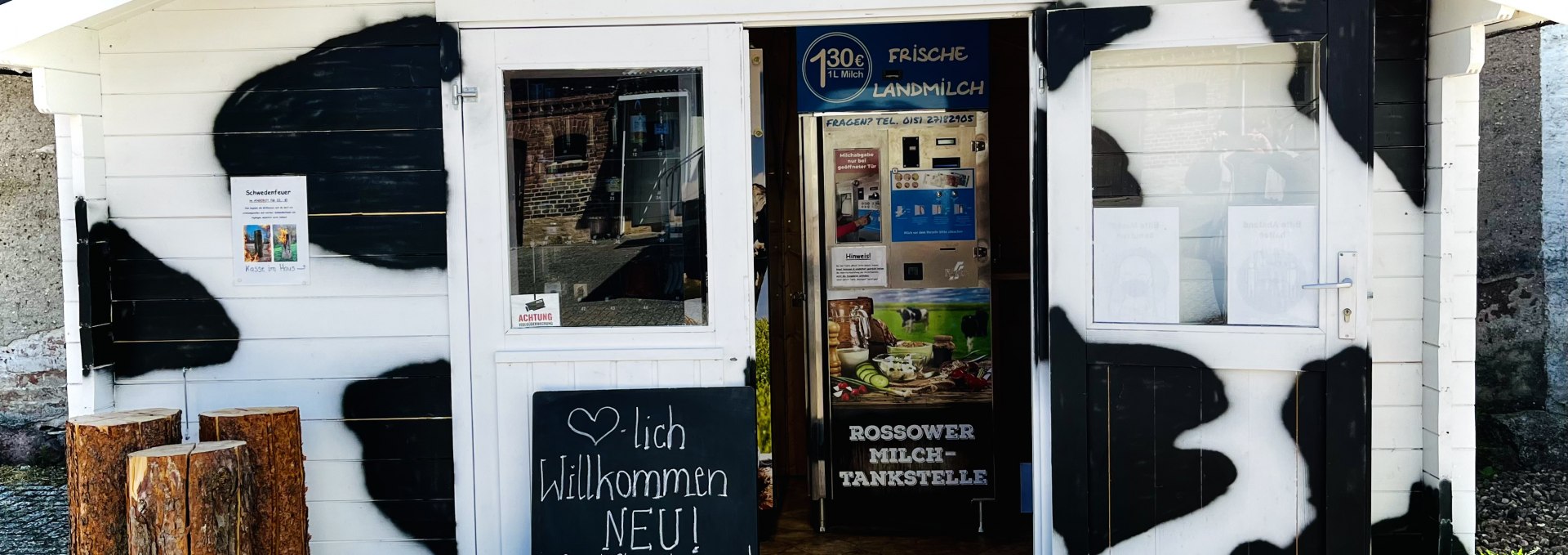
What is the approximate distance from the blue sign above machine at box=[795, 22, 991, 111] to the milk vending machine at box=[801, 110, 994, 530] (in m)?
0.06

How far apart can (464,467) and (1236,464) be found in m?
2.48

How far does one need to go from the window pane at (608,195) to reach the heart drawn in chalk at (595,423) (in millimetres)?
294

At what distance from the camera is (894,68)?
473 cm

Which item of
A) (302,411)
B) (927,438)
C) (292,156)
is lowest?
(927,438)

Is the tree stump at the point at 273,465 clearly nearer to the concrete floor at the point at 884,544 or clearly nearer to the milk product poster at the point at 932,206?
the concrete floor at the point at 884,544

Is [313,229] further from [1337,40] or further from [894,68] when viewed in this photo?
[1337,40]

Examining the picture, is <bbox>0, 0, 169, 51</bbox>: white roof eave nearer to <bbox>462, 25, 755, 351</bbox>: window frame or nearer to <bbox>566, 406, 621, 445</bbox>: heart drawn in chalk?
<bbox>462, 25, 755, 351</bbox>: window frame

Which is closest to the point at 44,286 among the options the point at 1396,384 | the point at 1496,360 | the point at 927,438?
the point at 927,438

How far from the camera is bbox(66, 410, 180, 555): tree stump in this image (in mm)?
3193

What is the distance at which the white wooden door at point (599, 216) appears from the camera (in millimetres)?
3676

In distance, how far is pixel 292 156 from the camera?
3797mm

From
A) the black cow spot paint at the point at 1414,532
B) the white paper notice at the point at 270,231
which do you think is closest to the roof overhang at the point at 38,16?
the white paper notice at the point at 270,231

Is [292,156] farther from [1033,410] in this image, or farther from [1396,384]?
[1396,384]

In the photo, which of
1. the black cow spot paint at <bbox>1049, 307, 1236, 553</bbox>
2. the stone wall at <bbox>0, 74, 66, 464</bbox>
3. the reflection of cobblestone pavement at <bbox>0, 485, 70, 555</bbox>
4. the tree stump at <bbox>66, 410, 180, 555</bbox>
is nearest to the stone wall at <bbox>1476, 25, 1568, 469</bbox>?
the black cow spot paint at <bbox>1049, 307, 1236, 553</bbox>
